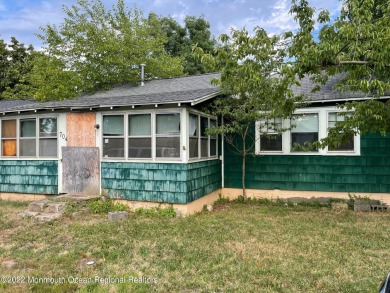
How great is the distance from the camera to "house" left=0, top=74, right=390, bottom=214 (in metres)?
6.79

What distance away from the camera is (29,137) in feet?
27.2

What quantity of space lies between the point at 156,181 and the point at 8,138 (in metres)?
5.15

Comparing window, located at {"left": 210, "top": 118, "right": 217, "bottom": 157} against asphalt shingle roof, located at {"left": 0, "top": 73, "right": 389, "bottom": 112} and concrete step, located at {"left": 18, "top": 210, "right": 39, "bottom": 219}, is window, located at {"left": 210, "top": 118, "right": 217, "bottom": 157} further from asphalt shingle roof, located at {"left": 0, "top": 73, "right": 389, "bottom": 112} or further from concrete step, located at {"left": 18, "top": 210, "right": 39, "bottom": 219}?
concrete step, located at {"left": 18, "top": 210, "right": 39, "bottom": 219}

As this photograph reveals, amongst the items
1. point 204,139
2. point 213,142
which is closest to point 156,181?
point 204,139

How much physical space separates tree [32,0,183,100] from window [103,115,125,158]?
642 cm

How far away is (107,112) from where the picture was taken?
7379 mm

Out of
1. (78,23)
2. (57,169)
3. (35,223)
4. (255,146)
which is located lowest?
(35,223)

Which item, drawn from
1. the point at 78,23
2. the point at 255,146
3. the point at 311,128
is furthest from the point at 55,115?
the point at 78,23

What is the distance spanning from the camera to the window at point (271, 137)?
8.01 metres

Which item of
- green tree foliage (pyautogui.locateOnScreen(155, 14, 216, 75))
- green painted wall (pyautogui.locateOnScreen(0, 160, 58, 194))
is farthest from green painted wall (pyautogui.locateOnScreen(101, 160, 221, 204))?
green tree foliage (pyautogui.locateOnScreen(155, 14, 216, 75))

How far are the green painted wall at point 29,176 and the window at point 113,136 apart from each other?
1.73 meters

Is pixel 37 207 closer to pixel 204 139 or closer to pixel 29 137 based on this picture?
pixel 29 137

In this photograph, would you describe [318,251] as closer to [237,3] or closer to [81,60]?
[237,3]

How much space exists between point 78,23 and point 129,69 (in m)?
3.32
